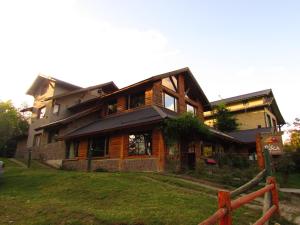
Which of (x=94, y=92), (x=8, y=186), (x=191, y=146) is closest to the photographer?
(x=8, y=186)

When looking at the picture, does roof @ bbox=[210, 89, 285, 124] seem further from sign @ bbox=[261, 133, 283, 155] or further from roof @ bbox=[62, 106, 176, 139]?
sign @ bbox=[261, 133, 283, 155]

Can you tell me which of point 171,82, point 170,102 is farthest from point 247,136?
point 171,82

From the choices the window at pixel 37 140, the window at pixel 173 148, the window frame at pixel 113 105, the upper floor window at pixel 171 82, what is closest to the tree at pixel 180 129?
the window at pixel 173 148

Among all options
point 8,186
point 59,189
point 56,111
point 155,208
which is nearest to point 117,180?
point 59,189

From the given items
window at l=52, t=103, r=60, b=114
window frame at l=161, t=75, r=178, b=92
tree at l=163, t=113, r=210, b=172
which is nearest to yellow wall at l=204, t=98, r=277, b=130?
window frame at l=161, t=75, r=178, b=92

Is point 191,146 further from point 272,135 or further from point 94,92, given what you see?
point 94,92

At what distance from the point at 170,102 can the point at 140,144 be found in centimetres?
566

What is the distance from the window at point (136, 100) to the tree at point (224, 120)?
59.0ft

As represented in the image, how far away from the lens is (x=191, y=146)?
18875 mm

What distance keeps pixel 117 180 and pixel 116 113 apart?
37.2ft

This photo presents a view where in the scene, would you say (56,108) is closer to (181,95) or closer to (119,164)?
(119,164)

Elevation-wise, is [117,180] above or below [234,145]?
below

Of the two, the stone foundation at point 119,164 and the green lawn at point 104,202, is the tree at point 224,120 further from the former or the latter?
the green lawn at point 104,202

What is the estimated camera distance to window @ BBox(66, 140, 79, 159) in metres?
22.2
